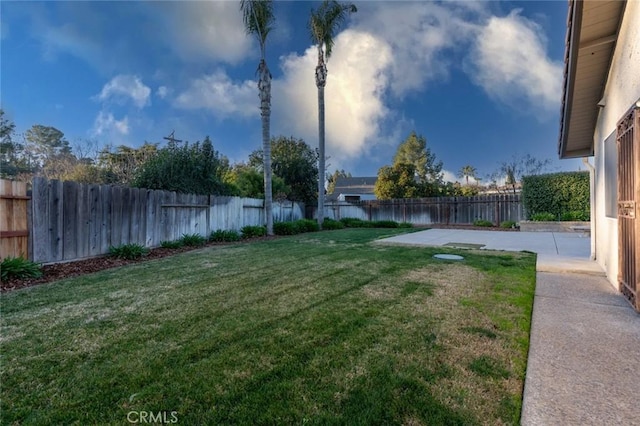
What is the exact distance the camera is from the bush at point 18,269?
14.4 ft

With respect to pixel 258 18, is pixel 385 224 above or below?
below

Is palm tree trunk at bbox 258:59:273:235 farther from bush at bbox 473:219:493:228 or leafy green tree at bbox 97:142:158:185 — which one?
bush at bbox 473:219:493:228

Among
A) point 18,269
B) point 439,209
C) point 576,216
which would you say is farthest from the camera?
point 439,209

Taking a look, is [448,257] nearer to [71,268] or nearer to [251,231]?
[251,231]

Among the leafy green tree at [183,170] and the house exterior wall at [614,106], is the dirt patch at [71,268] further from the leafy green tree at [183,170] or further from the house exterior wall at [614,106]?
the house exterior wall at [614,106]

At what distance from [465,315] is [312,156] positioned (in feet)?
64.7

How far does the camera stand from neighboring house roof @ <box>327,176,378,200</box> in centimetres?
3784

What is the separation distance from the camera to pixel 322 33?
13.8m

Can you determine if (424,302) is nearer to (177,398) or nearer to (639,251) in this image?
(639,251)

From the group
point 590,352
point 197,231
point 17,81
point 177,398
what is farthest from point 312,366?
point 17,81

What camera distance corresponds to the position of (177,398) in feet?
5.51

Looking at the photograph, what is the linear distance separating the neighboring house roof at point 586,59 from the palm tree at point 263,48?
913 centimetres

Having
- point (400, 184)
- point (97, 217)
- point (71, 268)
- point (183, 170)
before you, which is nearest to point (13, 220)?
point (71, 268)

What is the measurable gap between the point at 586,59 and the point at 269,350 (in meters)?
5.51
